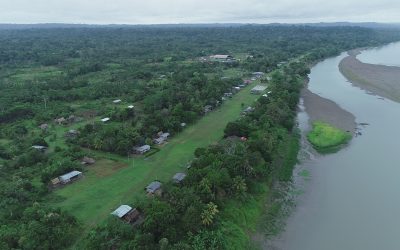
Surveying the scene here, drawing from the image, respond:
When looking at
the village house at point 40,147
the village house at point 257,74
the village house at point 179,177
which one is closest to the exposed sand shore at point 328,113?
the village house at point 257,74

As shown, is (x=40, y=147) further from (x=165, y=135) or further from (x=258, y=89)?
(x=258, y=89)

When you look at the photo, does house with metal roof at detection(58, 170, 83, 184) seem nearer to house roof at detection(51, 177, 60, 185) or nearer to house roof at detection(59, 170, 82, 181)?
house roof at detection(59, 170, 82, 181)

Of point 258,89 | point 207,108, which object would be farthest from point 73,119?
point 258,89

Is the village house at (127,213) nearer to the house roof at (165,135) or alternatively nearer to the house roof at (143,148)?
the house roof at (143,148)

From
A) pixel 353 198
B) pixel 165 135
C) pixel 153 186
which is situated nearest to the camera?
pixel 153 186

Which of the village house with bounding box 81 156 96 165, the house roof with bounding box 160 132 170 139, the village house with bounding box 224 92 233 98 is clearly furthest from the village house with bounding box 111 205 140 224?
the village house with bounding box 224 92 233 98
